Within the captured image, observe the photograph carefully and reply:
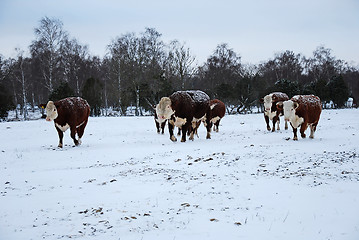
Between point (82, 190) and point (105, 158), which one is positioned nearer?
point (82, 190)

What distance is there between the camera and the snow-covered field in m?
3.64

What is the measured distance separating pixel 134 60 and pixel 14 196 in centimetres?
3721

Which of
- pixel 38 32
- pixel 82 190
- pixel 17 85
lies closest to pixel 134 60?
pixel 38 32

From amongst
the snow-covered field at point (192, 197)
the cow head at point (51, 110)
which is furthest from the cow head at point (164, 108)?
the cow head at point (51, 110)

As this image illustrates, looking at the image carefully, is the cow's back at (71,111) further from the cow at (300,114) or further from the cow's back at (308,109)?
the cow's back at (308,109)

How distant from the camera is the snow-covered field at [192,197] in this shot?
364cm

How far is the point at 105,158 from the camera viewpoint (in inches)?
351

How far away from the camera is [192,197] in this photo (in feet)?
15.6

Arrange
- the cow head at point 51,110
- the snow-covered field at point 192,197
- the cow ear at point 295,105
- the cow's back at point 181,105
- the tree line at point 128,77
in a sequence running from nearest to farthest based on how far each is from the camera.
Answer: the snow-covered field at point 192,197
the cow ear at point 295,105
the cow head at point 51,110
the cow's back at point 181,105
the tree line at point 128,77

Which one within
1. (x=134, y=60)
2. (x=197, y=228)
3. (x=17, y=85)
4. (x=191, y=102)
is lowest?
(x=197, y=228)

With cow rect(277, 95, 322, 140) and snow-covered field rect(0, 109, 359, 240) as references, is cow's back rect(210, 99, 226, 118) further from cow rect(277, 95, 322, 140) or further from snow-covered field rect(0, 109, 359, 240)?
snow-covered field rect(0, 109, 359, 240)

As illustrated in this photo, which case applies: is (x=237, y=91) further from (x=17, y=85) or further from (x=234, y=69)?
(x=17, y=85)

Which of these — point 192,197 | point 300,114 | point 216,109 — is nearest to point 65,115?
Result: point 216,109

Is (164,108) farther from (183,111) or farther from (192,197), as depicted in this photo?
(192,197)
